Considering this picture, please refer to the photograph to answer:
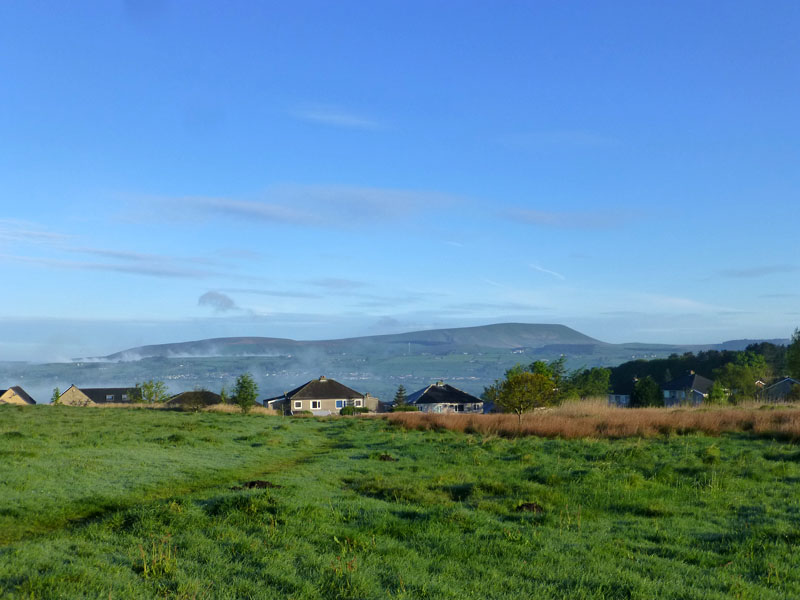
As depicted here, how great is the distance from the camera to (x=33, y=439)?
2442cm

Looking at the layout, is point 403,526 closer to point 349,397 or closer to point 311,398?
point 311,398

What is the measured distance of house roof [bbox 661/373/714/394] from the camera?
118 m

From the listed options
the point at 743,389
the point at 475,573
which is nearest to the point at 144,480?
the point at 475,573

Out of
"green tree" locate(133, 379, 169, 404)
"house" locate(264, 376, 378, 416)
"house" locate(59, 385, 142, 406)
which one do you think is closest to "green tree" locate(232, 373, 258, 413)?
"green tree" locate(133, 379, 169, 404)

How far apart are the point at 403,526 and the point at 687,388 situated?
12376 centimetres

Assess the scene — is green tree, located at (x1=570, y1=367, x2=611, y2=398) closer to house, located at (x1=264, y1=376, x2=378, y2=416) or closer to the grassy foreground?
house, located at (x1=264, y1=376, x2=378, y2=416)

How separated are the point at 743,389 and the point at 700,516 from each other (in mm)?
112171

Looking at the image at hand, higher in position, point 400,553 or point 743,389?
point 400,553

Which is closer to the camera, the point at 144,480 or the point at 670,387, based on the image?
the point at 144,480

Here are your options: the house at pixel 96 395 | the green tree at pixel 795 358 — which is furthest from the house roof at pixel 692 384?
the house at pixel 96 395

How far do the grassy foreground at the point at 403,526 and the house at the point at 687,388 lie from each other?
107 m

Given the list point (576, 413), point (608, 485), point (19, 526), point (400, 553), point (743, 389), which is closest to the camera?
point (400, 553)

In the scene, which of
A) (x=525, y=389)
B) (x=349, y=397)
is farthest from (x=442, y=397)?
(x=525, y=389)

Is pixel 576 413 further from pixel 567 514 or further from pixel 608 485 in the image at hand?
pixel 567 514
